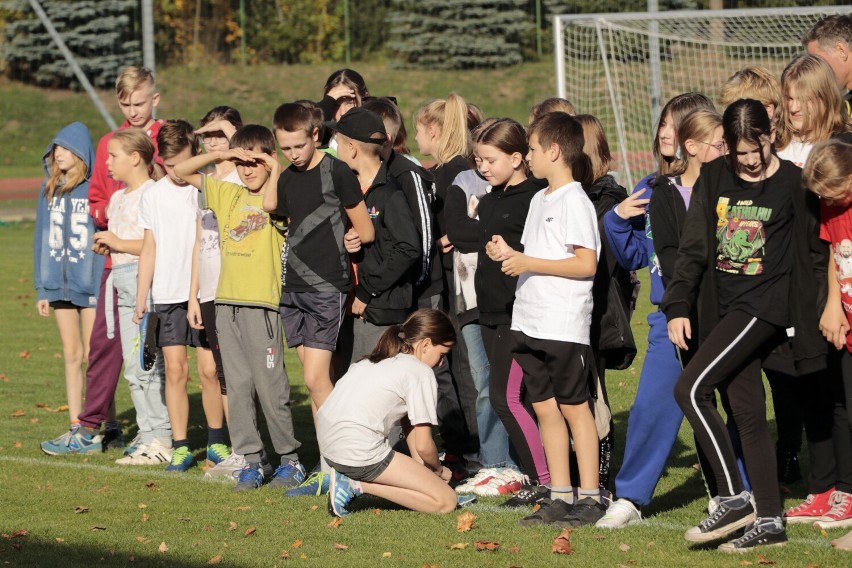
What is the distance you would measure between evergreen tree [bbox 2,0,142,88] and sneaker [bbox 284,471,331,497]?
30.6 metres

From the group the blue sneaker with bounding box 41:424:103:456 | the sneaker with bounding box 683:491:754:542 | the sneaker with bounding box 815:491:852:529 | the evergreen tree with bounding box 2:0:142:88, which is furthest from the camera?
the evergreen tree with bounding box 2:0:142:88

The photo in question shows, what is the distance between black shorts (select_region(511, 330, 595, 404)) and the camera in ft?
18.8

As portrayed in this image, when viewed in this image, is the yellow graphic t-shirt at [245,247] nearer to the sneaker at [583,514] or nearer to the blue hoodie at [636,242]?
the blue hoodie at [636,242]

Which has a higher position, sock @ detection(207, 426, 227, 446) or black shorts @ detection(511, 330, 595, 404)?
black shorts @ detection(511, 330, 595, 404)

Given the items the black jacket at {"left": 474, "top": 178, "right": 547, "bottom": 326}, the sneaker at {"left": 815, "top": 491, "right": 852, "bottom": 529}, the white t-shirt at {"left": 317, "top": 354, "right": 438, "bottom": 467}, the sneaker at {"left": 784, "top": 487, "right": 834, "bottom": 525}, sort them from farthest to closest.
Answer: the black jacket at {"left": 474, "top": 178, "right": 547, "bottom": 326}
the white t-shirt at {"left": 317, "top": 354, "right": 438, "bottom": 467}
the sneaker at {"left": 784, "top": 487, "right": 834, "bottom": 525}
the sneaker at {"left": 815, "top": 491, "right": 852, "bottom": 529}

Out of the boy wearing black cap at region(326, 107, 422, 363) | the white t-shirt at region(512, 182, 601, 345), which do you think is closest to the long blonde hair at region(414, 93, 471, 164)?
the boy wearing black cap at region(326, 107, 422, 363)

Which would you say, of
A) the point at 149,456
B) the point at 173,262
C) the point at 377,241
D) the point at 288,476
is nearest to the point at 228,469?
the point at 288,476

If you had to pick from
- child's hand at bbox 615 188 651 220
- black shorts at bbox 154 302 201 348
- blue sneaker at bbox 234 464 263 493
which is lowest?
blue sneaker at bbox 234 464 263 493

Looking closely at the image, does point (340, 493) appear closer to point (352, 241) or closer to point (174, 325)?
point (352, 241)

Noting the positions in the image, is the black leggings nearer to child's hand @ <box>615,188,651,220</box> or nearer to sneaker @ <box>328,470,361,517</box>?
child's hand @ <box>615,188,651,220</box>

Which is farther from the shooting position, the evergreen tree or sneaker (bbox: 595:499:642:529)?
the evergreen tree

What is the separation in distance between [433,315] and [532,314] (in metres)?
0.72

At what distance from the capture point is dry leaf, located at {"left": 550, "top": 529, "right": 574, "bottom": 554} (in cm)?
536

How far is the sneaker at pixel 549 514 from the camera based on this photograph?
5.82 m
